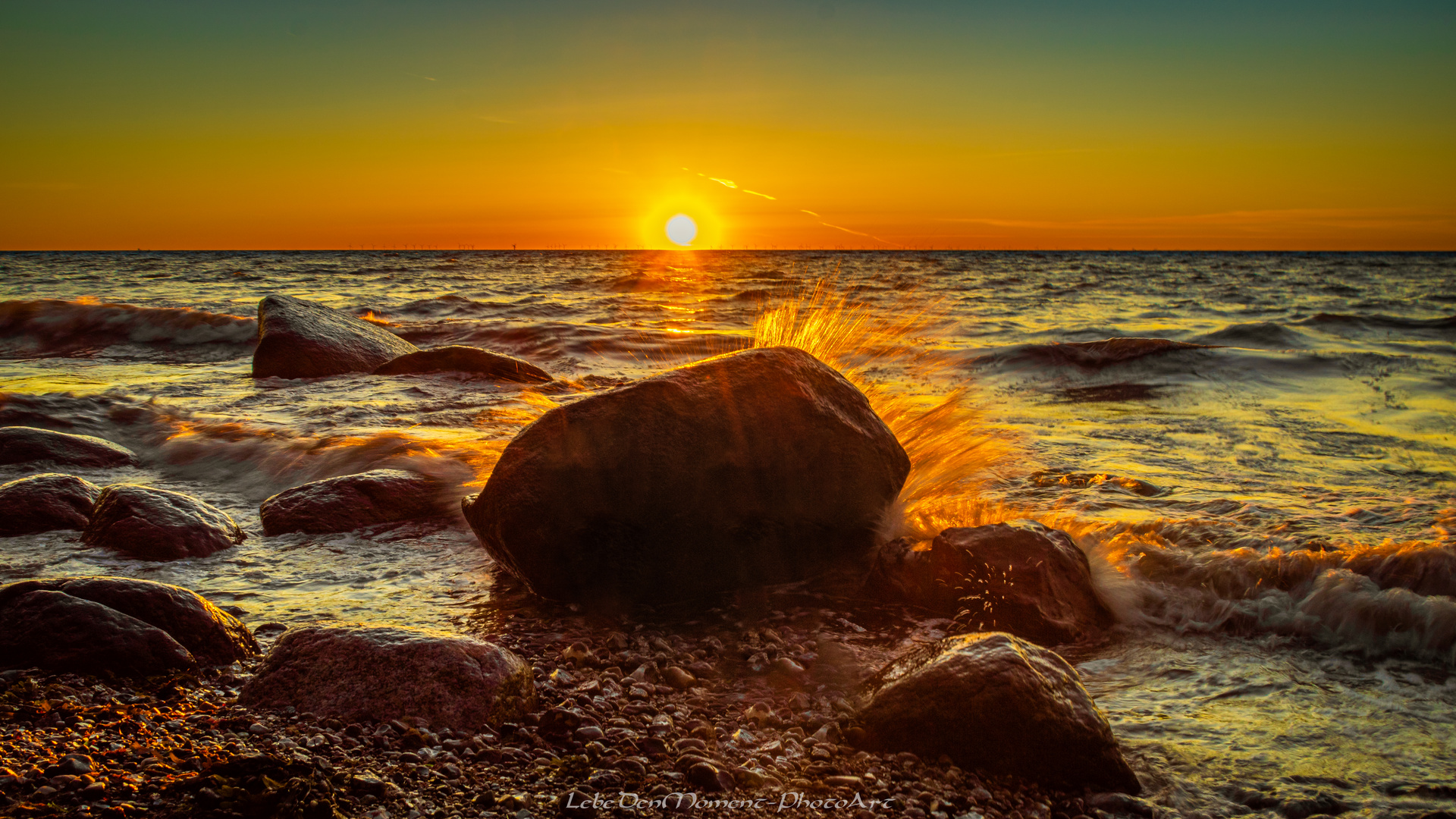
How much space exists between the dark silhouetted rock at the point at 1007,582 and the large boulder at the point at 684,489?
0.46 m

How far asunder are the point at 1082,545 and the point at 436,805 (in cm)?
334

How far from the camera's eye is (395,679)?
2738mm

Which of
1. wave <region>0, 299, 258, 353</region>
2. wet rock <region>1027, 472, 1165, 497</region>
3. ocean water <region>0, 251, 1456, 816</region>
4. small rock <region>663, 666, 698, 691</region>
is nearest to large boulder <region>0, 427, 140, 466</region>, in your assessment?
ocean water <region>0, 251, 1456, 816</region>

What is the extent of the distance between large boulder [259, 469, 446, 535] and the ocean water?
13 cm

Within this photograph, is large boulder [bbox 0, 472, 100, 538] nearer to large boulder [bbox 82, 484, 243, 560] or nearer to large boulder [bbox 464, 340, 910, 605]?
large boulder [bbox 82, 484, 243, 560]

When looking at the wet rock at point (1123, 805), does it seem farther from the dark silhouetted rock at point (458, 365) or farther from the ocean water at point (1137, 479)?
the dark silhouetted rock at point (458, 365)

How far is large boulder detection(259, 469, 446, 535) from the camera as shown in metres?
4.64

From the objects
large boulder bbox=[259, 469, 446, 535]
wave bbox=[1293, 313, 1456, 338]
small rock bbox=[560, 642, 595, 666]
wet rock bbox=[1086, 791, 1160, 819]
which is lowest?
wet rock bbox=[1086, 791, 1160, 819]

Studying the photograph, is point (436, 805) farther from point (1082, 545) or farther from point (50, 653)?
point (1082, 545)

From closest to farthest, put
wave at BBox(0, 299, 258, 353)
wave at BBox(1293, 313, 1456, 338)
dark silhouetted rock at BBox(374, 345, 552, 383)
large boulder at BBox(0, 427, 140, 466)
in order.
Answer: large boulder at BBox(0, 427, 140, 466) → dark silhouetted rock at BBox(374, 345, 552, 383) → wave at BBox(0, 299, 258, 353) → wave at BBox(1293, 313, 1456, 338)

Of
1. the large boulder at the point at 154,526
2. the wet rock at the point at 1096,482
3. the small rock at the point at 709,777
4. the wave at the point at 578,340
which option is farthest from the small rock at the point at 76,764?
the wave at the point at 578,340

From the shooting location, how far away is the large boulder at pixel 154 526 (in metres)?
4.11

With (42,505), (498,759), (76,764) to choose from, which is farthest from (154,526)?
(498,759)

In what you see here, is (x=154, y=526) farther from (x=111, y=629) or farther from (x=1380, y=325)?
(x=1380, y=325)
